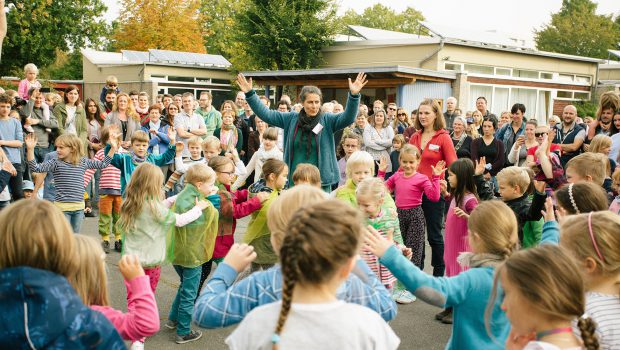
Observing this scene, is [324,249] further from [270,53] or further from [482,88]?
[270,53]

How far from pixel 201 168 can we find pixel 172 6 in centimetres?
4296

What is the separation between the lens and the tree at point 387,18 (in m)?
80.6

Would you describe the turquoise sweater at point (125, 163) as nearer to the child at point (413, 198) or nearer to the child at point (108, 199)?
the child at point (108, 199)

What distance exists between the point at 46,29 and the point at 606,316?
88.0 ft

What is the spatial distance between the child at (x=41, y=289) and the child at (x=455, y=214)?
11.3 ft

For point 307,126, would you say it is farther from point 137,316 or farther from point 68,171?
point 137,316

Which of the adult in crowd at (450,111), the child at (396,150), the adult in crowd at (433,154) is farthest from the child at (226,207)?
the adult in crowd at (450,111)

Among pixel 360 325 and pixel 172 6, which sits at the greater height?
pixel 172 6

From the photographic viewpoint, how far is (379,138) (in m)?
9.98

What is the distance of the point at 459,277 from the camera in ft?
8.91

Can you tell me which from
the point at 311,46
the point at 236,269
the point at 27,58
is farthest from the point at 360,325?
the point at 311,46

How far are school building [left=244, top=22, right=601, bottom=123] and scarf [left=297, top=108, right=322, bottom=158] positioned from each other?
13658 millimetres

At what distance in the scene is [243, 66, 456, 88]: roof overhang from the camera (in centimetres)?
1916

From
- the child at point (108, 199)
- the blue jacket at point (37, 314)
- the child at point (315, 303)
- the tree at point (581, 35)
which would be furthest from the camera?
the tree at point (581, 35)
